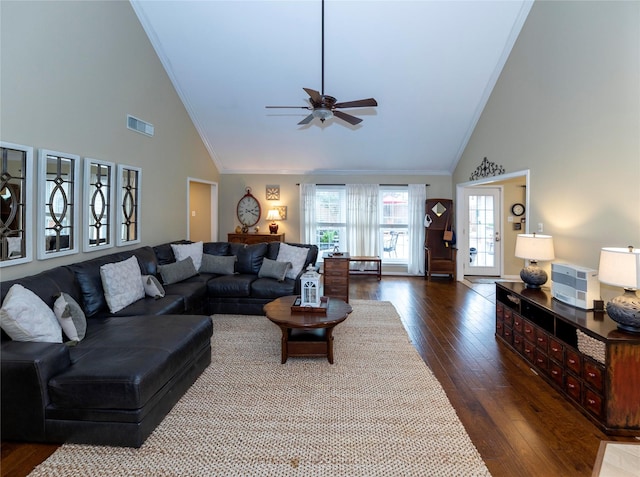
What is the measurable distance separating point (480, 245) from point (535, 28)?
449cm

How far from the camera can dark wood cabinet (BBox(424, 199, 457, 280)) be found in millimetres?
7234

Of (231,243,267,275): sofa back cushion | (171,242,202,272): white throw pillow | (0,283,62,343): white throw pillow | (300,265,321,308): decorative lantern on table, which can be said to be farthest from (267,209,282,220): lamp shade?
(0,283,62,343): white throw pillow

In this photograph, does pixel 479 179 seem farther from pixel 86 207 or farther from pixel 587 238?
pixel 86 207

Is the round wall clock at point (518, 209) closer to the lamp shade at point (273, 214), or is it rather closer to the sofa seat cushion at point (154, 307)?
the lamp shade at point (273, 214)

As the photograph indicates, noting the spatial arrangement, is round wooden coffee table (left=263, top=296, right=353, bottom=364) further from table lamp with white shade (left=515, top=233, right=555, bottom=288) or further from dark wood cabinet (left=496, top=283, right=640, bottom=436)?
table lamp with white shade (left=515, top=233, right=555, bottom=288)

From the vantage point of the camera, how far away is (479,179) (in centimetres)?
580

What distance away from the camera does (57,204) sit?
10.8 feet

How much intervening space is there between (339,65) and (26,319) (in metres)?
4.71

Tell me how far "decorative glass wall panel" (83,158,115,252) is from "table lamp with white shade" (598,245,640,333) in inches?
191

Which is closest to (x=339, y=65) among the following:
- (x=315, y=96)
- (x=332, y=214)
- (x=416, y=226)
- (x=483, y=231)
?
(x=315, y=96)

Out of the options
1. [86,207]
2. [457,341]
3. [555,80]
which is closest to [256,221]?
[86,207]

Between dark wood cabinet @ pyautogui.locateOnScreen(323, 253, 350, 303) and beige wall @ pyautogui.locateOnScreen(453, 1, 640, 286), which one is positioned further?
dark wood cabinet @ pyautogui.locateOnScreen(323, 253, 350, 303)

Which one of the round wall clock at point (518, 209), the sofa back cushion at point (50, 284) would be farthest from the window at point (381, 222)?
the sofa back cushion at point (50, 284)

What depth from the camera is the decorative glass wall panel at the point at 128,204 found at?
423 cm
